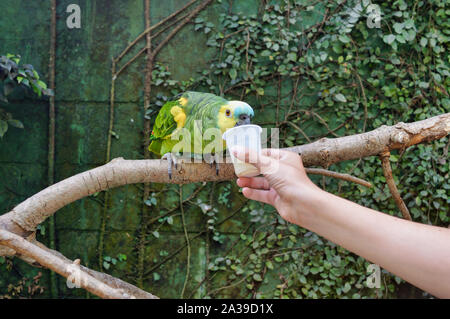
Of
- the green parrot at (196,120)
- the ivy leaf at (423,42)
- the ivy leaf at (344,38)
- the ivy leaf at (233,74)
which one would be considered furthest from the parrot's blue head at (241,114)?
the ivy leaf at (423,42)

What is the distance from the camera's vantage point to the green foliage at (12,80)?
2.19 m

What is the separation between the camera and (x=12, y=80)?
88.3 inches

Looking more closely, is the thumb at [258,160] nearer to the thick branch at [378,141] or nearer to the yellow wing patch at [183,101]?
the thick branch at [378,141]

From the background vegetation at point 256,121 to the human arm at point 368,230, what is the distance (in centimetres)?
164

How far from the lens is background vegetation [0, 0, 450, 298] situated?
258 centimetres

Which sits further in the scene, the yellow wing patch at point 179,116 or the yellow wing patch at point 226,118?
the yellow wing patch at point 179,116

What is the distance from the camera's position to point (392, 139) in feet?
4.92

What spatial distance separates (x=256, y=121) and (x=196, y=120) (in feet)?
3.50

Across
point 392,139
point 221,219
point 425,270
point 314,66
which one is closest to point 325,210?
point 425,270

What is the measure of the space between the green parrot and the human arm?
527 mm

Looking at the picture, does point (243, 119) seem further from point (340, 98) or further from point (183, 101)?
point (340, 98)

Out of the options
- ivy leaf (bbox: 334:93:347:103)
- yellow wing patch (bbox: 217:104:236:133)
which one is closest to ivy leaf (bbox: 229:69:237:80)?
ivy leaf (bbox: 334:93:347:103)

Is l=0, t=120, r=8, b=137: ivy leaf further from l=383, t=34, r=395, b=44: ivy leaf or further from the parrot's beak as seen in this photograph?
l=383, t=34, r=395, b=44: ivy leaf

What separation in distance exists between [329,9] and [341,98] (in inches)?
Result: 27.2
